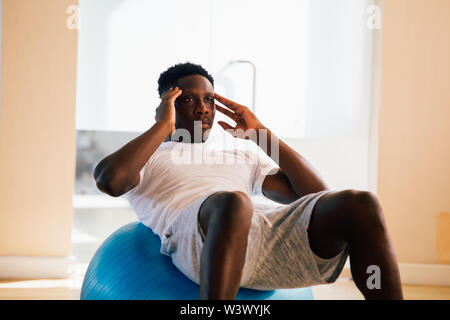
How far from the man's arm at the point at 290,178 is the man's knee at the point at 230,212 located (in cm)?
48

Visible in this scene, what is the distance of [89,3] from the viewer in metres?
2.87

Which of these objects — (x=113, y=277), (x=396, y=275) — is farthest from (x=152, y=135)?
(x=396, y=275)

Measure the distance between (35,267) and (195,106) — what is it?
1717 millimetres

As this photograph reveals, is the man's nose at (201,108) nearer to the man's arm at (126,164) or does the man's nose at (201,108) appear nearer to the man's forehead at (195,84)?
the man's forehead at (195,84)

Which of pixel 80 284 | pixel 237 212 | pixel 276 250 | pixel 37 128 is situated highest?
pixel 37 128

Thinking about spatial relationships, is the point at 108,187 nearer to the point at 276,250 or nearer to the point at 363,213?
the point at 276,250

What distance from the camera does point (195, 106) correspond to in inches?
62.4

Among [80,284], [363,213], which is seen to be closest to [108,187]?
[363,213]

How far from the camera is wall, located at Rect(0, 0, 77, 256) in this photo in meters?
2.79

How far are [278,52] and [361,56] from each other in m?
0.54

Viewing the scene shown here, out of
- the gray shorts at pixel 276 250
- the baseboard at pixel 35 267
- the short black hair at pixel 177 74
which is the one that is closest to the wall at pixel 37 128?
the baseboard at pixel 35 267
